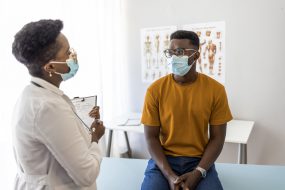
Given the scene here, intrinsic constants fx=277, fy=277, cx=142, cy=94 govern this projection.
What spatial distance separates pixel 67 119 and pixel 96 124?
0.31 meters

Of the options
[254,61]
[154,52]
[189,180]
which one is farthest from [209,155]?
[154,52]

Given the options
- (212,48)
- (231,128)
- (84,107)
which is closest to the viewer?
(84,107)

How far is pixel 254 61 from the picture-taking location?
8.05 feet

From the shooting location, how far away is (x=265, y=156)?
2.56m

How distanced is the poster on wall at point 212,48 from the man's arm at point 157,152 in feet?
3.97

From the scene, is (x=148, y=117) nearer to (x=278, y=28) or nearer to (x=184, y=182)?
(x=184, y=182)

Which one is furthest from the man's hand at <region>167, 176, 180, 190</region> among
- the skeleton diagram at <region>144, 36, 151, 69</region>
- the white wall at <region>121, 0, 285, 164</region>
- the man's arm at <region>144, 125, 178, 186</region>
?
the skeleton diagram at <region>144, 36, 151, 69</region>

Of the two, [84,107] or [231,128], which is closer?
[84,107]

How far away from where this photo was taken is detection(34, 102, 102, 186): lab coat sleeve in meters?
0.93

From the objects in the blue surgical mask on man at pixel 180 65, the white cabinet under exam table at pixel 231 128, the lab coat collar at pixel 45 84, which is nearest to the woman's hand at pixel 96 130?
the lab coat collar at pixel 45 84

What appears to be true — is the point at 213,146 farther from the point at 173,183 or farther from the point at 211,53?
the point at 211,53

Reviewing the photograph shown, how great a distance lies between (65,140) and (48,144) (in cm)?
6

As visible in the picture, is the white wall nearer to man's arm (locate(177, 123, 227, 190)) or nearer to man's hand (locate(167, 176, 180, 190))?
man's arm (locate(177, 123, 227, 190))

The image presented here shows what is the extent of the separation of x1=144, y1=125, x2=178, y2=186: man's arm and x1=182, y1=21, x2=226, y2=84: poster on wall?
1.21m
